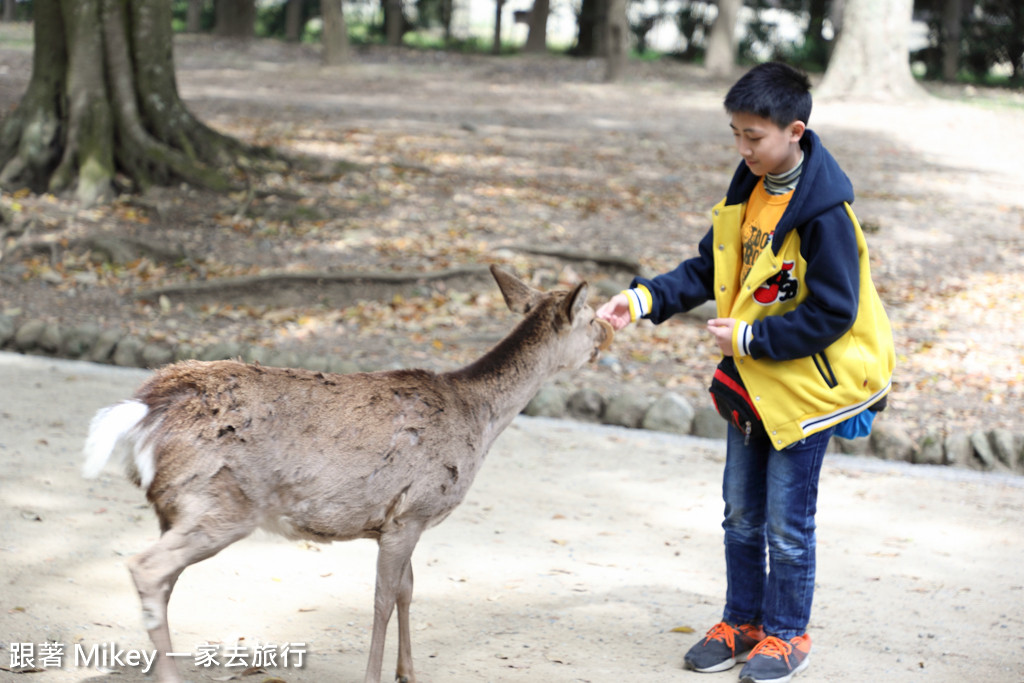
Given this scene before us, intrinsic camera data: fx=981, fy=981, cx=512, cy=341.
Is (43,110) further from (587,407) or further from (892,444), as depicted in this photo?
(892,444)

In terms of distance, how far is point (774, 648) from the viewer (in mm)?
3826

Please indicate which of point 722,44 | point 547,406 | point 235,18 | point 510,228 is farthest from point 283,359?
point 235,18

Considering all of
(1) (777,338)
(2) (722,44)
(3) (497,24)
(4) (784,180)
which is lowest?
(1) (777,338)

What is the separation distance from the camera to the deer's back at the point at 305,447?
10.3ft

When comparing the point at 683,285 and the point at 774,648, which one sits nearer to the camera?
the point at 774,648

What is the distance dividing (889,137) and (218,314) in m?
12.3

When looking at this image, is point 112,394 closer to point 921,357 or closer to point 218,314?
point 218,314

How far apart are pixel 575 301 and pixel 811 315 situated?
2.80ft

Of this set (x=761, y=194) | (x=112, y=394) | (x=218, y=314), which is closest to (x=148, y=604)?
(x=761, y=194)

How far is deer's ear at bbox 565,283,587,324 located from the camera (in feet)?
11.9

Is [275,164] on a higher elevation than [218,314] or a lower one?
higher

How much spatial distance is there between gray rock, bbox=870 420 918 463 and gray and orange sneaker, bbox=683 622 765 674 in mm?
3246

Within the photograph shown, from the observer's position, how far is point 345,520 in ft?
10.8

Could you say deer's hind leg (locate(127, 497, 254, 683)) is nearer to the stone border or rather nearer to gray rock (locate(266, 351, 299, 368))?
the stone border
